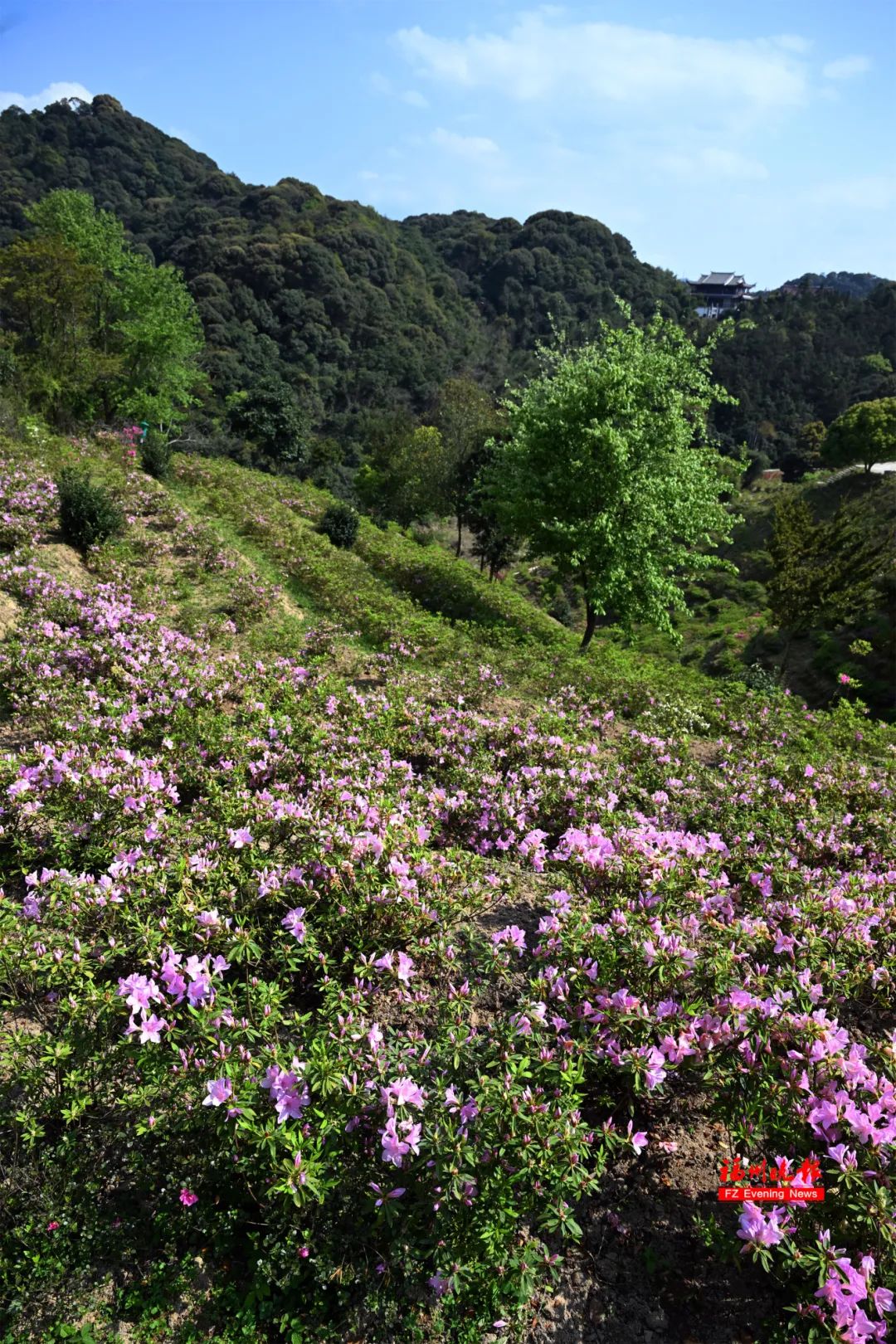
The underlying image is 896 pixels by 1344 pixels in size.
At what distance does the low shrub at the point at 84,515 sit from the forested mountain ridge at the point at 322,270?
60.4 meters

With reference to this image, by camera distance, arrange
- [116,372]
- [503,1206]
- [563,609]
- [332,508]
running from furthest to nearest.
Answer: [563,609], [116,372], [332,508], [503,1206]

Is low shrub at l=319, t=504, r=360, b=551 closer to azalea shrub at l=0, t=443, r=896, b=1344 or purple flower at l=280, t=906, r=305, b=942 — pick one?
azalea shrub at l=0, t=443, r=896, b=1344

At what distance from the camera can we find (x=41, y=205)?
26.7 metres

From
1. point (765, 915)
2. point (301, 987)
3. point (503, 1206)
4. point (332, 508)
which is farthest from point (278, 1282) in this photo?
point (332, 508)

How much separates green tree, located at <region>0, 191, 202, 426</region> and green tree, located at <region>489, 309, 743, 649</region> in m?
14.9

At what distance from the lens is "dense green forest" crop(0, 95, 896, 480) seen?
70875mm

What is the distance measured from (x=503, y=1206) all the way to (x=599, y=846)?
7.08ft

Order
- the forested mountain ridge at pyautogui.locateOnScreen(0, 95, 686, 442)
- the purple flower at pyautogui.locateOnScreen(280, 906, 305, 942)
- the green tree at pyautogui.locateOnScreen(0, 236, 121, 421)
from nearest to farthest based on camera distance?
the purple flower at pyautogui.locateOnScreen(280, 906, 305, 942)
the green tree at pyautogui.locateOnScreen(0, 236, 121, 421)
the forested mountain ridge at pyautogui.locateOnScreen(0, 95, 686, 442)

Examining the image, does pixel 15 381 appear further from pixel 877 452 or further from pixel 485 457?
pixel 877 452

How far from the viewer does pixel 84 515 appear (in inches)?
410

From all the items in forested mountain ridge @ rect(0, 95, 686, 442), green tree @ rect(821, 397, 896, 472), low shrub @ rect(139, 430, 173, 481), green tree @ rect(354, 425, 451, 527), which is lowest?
low shrub @ rect(139, 430, 173, 481)

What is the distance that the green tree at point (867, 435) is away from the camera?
3491 cm

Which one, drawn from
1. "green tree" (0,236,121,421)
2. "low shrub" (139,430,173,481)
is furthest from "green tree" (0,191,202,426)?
"low shrub" (139,430,173,481)

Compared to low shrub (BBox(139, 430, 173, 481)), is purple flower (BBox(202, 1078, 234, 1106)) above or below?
below
